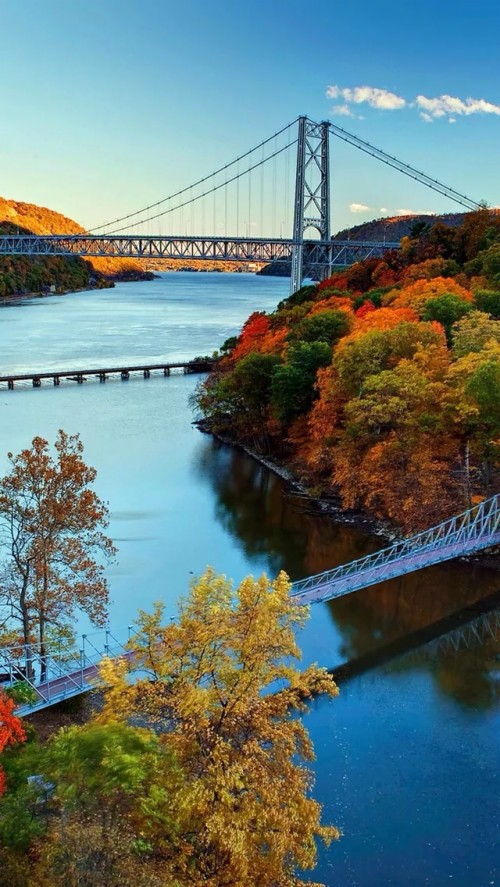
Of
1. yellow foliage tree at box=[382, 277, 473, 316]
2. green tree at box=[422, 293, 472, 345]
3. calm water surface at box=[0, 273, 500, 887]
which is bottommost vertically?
calm water surface at box=[0, 273, 500, 887]

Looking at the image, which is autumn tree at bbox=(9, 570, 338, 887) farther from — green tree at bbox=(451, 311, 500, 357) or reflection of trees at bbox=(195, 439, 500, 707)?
green tree at bbox=(451, 311, 500, 357)

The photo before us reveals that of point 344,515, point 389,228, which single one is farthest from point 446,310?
point 389,228

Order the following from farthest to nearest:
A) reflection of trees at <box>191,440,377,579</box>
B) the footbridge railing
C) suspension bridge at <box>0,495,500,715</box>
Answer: reflection of trees at <box>191,440,377,579</box>, the footbridge railing, suspension bridge at <box>0,495,500,715</box>

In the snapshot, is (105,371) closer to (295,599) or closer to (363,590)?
(363,590)

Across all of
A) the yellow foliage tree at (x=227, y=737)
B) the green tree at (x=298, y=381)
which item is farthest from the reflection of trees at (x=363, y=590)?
the yellow foliage tree at (x=227, y=737)

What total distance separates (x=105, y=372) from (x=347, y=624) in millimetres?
31367

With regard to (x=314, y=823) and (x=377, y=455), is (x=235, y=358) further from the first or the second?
(x=314, y=823)

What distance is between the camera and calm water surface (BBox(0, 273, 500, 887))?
982cm

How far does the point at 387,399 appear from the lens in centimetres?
1981

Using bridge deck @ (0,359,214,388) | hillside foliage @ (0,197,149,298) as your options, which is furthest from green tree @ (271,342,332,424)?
hillside foliage @ (0,197,149,298)

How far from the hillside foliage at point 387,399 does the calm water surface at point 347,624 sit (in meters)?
1.49

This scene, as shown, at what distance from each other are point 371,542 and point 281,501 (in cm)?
428

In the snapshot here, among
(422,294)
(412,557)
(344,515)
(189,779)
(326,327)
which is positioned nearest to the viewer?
(189,779)

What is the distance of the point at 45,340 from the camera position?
193 ft
